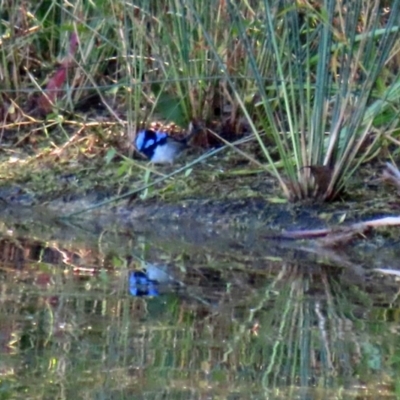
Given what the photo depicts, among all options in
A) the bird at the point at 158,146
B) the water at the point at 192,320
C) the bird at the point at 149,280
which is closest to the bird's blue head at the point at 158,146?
the bird at the point at 158,146

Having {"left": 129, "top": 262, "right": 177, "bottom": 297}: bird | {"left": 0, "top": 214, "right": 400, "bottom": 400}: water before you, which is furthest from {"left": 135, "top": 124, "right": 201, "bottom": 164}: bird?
{"left": 129, "top": 262, "right": 177, "bottom": 297}: bird

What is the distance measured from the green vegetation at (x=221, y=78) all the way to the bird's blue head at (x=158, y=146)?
14cm

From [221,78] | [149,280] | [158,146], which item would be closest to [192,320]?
[149,280]

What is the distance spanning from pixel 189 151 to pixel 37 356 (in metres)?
3.87

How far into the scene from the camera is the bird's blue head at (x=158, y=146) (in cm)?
642

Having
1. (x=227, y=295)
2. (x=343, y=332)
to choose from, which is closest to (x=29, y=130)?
(x=227, y=295)

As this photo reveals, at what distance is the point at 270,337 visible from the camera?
3283 mm

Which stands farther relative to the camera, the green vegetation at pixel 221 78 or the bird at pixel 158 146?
the bird at pixel 158 146

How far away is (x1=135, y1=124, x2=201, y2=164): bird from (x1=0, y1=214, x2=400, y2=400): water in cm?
118

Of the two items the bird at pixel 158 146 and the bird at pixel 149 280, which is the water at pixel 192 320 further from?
the bird at pixel 158 146

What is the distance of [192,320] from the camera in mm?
3510

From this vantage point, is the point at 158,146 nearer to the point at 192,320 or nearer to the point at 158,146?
the point at 158,146

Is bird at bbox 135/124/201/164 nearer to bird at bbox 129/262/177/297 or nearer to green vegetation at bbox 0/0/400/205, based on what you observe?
green vegetation at bbox 0/0/400/205

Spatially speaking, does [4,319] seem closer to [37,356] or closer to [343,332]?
[37,356]
